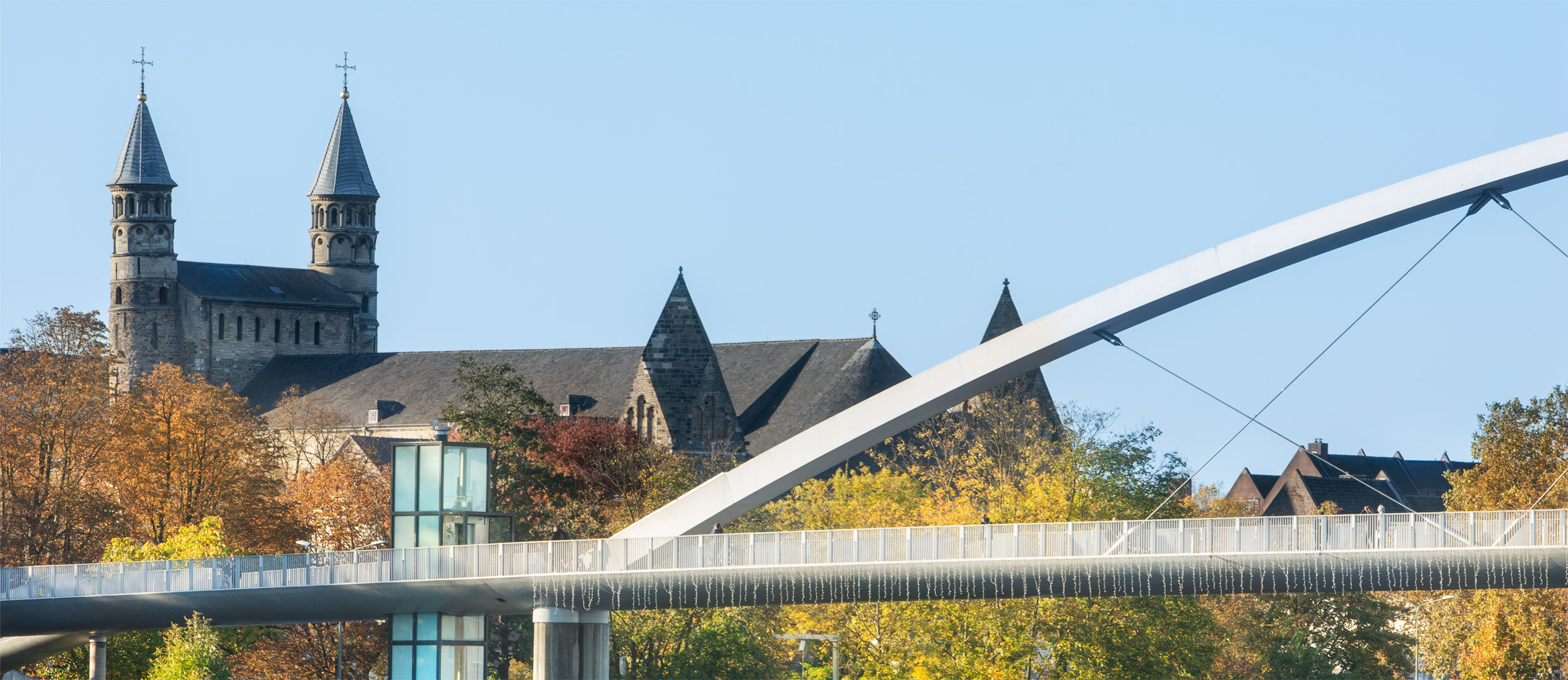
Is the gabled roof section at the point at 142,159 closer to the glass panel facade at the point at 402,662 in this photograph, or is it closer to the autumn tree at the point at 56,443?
the autumn tree at the point at 56,443

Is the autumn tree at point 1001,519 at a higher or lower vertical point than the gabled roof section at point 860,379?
lower

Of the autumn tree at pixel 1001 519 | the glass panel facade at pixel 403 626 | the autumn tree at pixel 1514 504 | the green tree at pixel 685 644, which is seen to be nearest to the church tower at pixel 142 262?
the autumn tree at pixel 1001 519

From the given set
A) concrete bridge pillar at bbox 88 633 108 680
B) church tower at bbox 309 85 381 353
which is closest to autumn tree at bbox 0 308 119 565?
concrete bridge pillar at bbox 88 633 108 680

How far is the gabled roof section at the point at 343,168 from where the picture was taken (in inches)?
4710

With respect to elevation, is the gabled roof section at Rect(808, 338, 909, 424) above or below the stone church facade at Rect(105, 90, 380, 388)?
below

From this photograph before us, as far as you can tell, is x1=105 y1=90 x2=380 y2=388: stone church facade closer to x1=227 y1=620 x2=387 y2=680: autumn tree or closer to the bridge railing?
x1=227 y1=620 x2=387 y2=680: autumn tree

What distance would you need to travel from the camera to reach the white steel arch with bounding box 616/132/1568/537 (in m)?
38.2

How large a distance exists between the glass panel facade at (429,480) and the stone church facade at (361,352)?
32799mm

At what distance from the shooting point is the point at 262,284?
114 metres

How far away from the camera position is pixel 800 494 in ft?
224

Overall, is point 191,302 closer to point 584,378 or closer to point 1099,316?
point 584,378

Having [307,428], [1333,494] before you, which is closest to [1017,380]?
[307,428]

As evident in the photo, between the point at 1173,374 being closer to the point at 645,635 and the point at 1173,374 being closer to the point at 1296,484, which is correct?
the point at 645,635

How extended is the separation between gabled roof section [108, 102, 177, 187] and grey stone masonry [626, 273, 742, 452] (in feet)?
149
